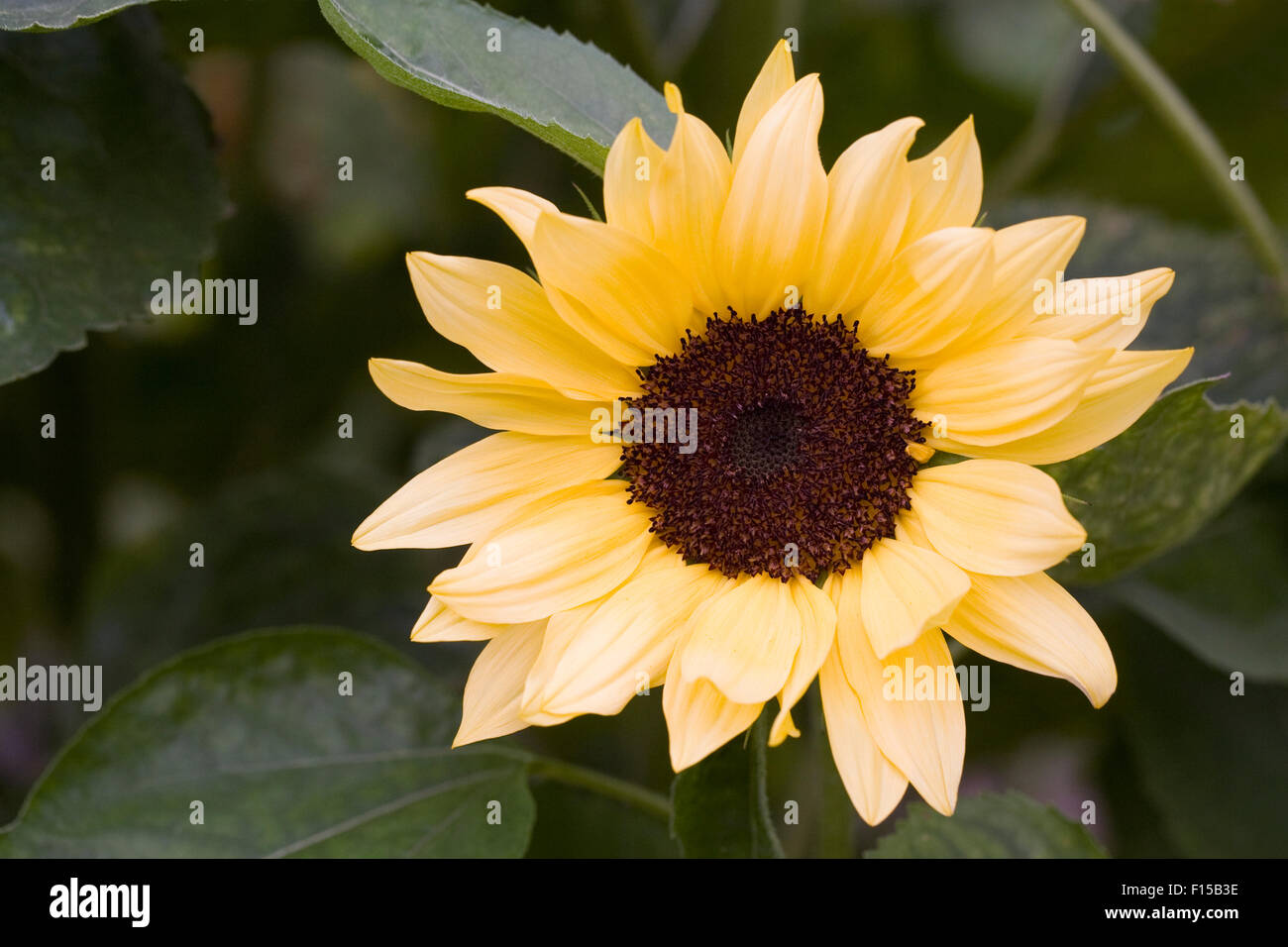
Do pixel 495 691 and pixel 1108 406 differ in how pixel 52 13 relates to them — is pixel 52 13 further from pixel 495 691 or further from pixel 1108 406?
pixel 1108 406

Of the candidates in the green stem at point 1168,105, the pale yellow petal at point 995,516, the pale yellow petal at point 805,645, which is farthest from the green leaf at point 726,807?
the green stem at point 1168,105

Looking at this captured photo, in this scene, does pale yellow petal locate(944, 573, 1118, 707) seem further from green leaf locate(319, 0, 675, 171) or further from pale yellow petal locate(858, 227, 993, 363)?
green leaf locate(319, 0, 675, 171)

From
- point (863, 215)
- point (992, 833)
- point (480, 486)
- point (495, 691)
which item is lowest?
point (992, 833)

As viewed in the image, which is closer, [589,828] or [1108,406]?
[1108,406]

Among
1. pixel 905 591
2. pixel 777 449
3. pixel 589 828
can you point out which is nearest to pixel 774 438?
pixel 777 449

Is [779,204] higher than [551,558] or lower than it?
higher
